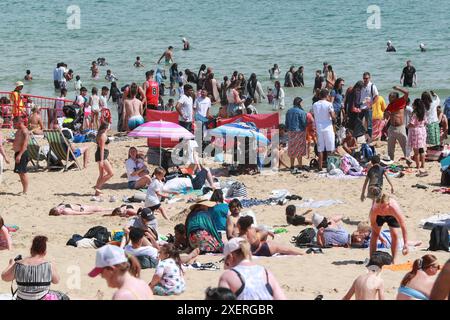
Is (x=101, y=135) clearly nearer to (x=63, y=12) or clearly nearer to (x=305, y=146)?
(x=305, y=146)

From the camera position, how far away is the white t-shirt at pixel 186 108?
1861 cm

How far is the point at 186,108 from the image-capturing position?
1869 centimetres

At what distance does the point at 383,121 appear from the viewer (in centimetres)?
1931

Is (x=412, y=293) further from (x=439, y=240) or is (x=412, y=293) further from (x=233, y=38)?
(x=233, y=38)

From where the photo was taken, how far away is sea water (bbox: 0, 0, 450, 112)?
35.4 meters

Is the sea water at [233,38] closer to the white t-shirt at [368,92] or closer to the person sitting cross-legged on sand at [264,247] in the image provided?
the white t-shirt at [368,92]

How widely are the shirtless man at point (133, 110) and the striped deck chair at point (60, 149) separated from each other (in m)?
1.93

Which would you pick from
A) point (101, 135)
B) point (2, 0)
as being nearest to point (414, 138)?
point (101, 135)

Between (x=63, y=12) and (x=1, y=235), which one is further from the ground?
(x=63, y=12)

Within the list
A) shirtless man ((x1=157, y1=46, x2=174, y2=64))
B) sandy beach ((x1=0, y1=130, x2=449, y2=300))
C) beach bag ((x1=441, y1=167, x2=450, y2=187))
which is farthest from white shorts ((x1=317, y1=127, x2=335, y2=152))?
shirtless man ((x1=157, y1=46, x2=174, y2=64))

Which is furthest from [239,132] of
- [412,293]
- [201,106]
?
[412,293]

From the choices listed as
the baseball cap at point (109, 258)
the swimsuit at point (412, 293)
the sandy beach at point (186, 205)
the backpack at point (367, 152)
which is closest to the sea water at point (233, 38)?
the backpack at point (367, 152)

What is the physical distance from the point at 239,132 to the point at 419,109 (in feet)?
9.43
